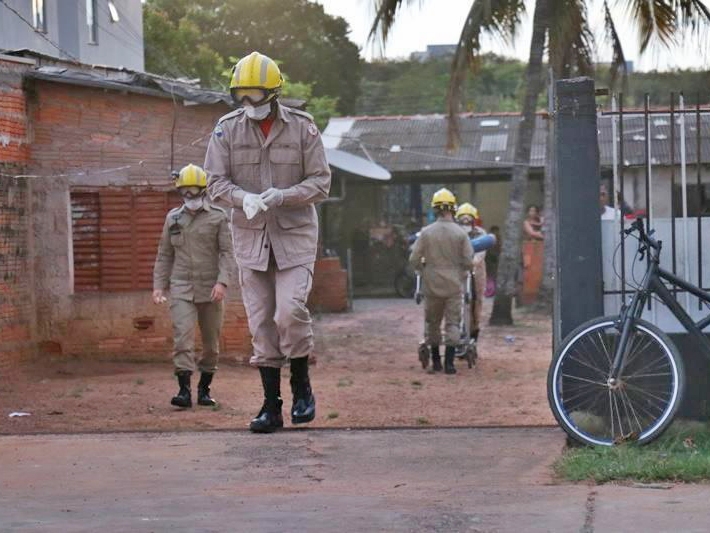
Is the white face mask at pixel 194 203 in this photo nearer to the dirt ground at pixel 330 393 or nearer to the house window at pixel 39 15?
the dirt ground at pixel 330 393

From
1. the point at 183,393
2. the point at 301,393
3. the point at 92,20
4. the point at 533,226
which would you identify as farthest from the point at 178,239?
the point at 92,20

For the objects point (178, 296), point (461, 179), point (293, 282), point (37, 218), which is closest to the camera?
point (293, 282)

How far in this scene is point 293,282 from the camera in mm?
8023

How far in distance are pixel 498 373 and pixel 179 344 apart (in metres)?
5.11

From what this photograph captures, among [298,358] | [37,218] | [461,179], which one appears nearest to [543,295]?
[461,179]

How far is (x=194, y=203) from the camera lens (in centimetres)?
1127

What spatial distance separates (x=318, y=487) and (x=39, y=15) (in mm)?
23016

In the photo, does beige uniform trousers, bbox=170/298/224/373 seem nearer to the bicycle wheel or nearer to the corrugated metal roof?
the bicycle wheel

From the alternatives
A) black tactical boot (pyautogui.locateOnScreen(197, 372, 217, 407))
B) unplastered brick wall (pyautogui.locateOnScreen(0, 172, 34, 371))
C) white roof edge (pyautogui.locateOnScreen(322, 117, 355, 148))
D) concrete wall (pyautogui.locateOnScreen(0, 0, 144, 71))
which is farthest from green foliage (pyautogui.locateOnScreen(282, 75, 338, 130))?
→ black tactical boot (pyautogui.locateOnScreen(197, 372, 217, 407))

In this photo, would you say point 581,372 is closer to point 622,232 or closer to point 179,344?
point 622,232

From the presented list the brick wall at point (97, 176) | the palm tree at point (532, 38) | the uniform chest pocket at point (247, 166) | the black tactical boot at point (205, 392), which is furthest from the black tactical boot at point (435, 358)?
the uniform chest pocket at point (247, 166)

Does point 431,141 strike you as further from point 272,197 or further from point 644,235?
point 644,235

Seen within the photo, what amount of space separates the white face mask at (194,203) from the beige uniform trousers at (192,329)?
2.41 feet

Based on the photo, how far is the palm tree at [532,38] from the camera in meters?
20.2
